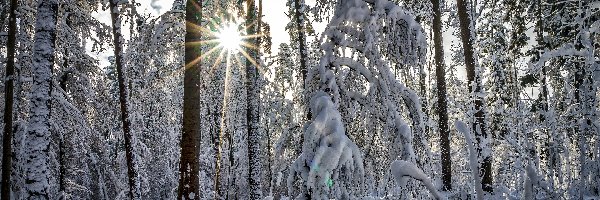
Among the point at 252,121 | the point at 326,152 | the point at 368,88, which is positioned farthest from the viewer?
the point at 252,121

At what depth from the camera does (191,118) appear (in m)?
8.51

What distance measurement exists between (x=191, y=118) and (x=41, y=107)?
3.75 metres

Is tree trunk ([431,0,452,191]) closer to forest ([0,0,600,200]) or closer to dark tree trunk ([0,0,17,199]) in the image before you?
forest ([0,0,600,200])

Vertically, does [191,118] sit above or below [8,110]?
below

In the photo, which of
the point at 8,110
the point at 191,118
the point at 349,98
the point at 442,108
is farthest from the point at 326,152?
the point at 8,110

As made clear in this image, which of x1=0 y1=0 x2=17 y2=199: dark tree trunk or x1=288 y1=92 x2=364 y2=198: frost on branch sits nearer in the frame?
x1=288 y1=92 x2=364 y2=198: frost on branch

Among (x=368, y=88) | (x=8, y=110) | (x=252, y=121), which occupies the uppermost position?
(x=8, y=110)

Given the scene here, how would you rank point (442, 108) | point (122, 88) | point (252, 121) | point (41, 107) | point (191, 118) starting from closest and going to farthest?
1. point (191, 118)
2. point (41, 107)
3. point (122, 88)
4. point (442, 108)
5. point (252, 121)

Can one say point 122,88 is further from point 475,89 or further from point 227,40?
point 475,89

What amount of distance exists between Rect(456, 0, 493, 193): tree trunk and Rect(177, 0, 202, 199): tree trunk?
21.4 feet

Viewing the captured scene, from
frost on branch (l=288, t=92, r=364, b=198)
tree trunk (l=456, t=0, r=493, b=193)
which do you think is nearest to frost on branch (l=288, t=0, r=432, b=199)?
frost on branch (l=288, t=92, r=364, b=198)

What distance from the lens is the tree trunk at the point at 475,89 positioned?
430 inches

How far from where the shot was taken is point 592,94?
23.2 feet

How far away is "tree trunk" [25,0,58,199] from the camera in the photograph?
31.4 feet
